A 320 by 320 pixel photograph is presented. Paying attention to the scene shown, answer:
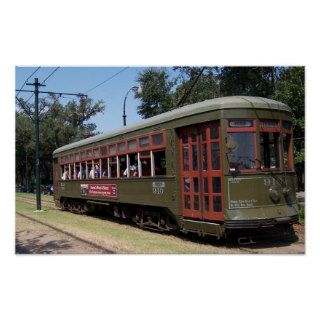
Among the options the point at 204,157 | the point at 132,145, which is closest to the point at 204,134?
the point at 204,157

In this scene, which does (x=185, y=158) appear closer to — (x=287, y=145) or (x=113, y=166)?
(x=287, y=145)

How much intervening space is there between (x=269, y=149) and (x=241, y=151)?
74 centimetres

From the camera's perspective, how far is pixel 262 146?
10.4m

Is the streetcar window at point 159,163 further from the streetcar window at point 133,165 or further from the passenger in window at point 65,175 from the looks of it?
the passenger in window at point 65,175

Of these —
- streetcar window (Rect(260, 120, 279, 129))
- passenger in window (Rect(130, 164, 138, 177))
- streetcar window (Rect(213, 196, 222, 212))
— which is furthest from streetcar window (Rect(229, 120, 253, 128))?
passenger in window (Rect(130, 164, 138, 177))

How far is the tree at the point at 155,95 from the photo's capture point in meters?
13.3

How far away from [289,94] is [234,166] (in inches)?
136

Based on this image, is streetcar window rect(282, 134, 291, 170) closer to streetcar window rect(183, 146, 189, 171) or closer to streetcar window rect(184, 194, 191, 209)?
streetcar window rect(183, 146, 189, 171)

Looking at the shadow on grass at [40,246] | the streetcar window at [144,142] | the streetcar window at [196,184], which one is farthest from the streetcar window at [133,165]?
the streetcar window at [196,184]

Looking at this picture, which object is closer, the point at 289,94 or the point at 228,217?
the point at 228,217

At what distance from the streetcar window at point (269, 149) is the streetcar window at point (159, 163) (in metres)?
2.63

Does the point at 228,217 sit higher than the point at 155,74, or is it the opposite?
the point at 155,74

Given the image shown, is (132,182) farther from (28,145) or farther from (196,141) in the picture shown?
(28,145)

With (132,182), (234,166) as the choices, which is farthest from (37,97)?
(234,166)
